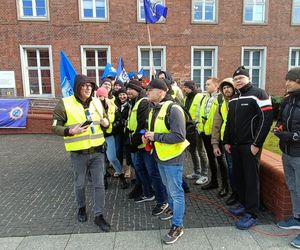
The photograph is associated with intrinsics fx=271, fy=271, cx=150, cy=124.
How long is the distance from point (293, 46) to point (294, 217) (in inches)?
610

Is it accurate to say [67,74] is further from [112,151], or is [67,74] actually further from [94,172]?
[94,172]

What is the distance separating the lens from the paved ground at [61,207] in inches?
145

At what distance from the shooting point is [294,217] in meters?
3.46

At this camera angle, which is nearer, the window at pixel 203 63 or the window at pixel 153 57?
the window at pixel 153 57

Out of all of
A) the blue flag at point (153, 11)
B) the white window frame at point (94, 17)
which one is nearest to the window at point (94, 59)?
the white window frame at point (94, 17)

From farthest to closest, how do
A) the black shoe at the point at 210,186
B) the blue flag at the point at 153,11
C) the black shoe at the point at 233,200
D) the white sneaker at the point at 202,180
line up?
the blue flag at the point at 153,11 < the white sneaker at the point at 202,180 < the black shoe at the point at 210,186 < the black shoe at the point at 233,200

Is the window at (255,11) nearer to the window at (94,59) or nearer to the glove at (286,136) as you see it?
the window at (94,59)

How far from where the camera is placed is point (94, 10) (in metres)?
14.8

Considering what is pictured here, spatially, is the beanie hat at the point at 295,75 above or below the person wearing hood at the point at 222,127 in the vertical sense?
above

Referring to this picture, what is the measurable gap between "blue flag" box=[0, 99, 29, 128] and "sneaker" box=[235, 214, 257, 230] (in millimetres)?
9697

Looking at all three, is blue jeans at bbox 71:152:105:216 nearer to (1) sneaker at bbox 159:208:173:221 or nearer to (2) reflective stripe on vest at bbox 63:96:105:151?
(2) reflective stripe on vest at bbox 63:96:105:151

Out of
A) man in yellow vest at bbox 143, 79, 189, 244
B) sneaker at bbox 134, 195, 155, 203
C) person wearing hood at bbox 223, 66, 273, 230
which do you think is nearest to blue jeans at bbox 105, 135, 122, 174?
sneaker at bbox 134, 195, 155, 203

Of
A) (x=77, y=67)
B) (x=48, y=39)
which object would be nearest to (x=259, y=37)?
(x=77, y=67)

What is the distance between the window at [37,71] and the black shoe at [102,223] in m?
13.0
